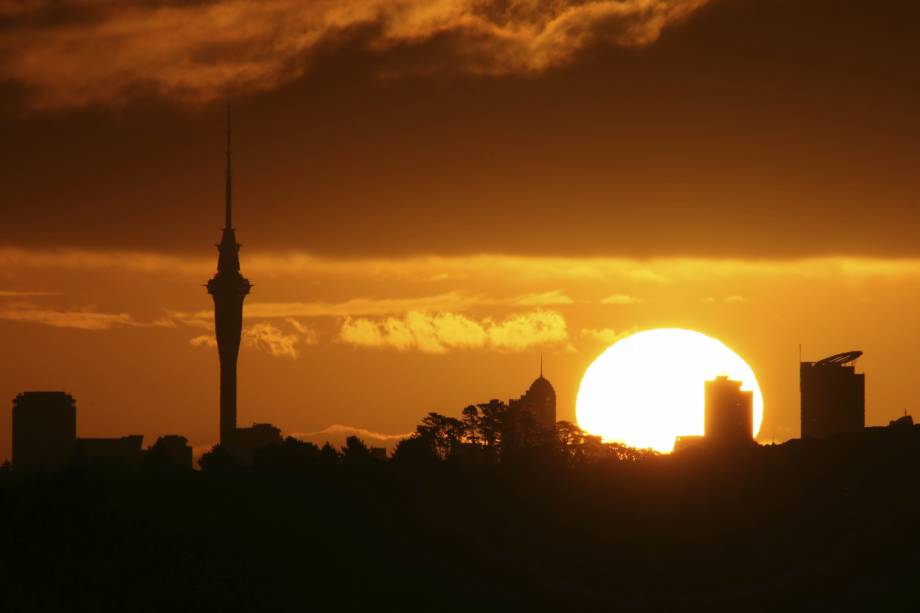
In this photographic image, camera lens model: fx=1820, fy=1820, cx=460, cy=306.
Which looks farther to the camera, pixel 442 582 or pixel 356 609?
pixel 442 582

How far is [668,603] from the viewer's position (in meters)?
188

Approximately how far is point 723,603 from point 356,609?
39.4 m

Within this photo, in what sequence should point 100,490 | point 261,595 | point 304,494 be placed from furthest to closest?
point 304,494 < point 100,490 < point 261,595

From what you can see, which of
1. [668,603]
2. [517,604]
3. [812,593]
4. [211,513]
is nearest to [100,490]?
[211,513]

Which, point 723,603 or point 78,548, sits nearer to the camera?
point 78,548

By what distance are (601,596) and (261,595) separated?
39867 mm

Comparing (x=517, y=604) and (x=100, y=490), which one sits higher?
(x=100, y=490)

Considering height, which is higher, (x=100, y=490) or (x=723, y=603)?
(x=100, y=490)

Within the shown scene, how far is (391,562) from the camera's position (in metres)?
188

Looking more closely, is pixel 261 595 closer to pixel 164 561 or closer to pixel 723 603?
pixel 164 561

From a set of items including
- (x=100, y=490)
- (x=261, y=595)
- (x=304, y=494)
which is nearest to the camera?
(x=261, y=595)

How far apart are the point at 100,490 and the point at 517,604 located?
43632mm

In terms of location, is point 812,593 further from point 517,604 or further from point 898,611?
point 517,604

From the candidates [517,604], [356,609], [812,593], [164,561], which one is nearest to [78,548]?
[164,561]
